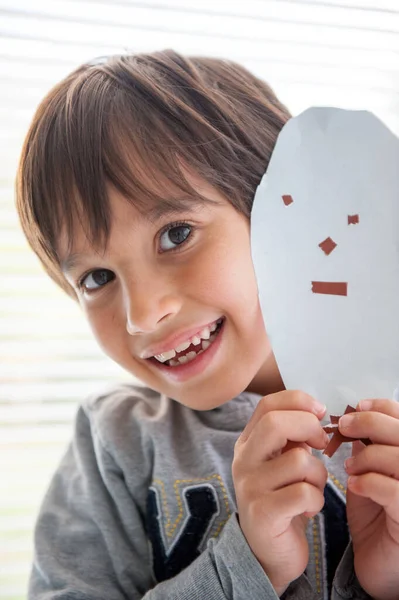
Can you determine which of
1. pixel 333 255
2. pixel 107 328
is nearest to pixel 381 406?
pixel 333 255

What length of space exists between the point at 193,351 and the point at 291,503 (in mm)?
220

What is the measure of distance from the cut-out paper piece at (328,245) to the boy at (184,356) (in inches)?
4.8

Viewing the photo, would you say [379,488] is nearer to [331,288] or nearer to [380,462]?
[380,462]

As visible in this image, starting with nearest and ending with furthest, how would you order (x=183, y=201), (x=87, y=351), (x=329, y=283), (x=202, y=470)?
(x=329, y=283)
(x=183, y=201)
(x=202, y=470)
(x=87, y=351)

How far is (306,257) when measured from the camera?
492mm

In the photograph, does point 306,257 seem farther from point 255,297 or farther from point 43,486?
point 43,486

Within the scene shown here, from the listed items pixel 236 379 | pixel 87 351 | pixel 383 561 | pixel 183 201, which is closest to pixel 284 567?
pixel 383 561

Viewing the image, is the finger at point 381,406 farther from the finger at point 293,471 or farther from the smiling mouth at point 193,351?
the smiling mouth at point 193,351

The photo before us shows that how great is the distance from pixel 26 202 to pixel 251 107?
28 centimetres

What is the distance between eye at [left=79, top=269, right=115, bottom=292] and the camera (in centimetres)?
71

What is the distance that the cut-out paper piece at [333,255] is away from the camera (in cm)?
47

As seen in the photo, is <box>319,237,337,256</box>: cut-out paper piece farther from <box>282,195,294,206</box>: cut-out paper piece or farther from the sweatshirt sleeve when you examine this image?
the sweatshirt sleeve

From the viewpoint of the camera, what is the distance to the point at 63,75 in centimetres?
113

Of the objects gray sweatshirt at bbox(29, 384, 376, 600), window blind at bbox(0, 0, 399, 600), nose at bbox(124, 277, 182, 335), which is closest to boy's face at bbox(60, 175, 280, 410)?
nose at bbox(124, 277, 182, 335)
